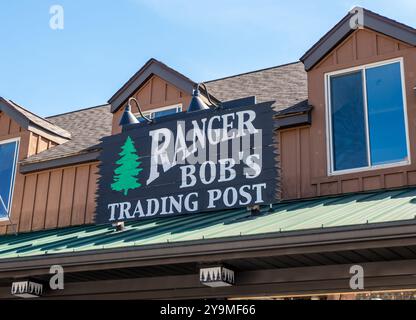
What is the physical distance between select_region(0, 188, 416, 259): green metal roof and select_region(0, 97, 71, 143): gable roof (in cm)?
387

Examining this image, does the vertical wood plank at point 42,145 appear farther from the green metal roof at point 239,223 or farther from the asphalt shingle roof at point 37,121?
the green metal roof at point 239,223

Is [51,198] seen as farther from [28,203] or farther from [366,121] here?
[366,121]

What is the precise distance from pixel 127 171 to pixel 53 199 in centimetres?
290

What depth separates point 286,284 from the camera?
8.28 metres

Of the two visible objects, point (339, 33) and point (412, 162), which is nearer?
point (412, 162)

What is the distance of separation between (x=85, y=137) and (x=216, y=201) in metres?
5.50

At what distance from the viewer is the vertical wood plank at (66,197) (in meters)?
12.5

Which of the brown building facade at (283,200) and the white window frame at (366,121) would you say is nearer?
the brown building facade at (283,200)

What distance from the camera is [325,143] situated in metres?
10.3

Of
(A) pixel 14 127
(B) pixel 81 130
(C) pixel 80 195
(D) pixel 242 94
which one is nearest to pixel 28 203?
(C) pixel 80 195

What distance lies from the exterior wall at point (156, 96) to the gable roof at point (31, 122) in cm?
206

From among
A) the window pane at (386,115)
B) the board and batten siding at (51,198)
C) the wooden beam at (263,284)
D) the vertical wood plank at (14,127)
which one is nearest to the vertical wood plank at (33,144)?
the board and batten siding at (51,198)
